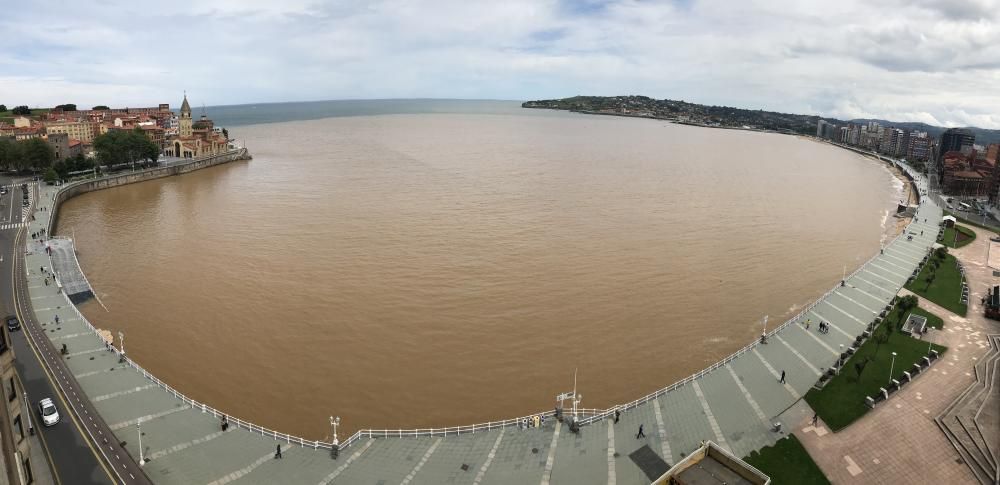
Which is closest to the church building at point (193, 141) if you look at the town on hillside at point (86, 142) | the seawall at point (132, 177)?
the town on hillside at point (86, 142)

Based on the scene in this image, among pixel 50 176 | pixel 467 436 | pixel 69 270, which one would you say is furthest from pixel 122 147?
pixel 467 436

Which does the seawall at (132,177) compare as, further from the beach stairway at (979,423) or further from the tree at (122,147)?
the beach stairway at (979,423)

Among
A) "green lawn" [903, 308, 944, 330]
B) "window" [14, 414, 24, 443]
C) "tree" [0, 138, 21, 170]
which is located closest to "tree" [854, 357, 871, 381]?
"green lawn" [903, 308, 944, 330]

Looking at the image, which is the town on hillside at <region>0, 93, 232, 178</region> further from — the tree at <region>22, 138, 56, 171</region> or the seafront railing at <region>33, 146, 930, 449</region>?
the seafront railing at <region>33, 146, 930, 449</region>

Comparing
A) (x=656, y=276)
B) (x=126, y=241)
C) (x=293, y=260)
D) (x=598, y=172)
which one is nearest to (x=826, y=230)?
(x=656, y=276)

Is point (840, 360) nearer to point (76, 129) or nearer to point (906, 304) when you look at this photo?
point (906, 304)

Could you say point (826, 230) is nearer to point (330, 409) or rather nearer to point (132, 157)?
point (330, 409)
